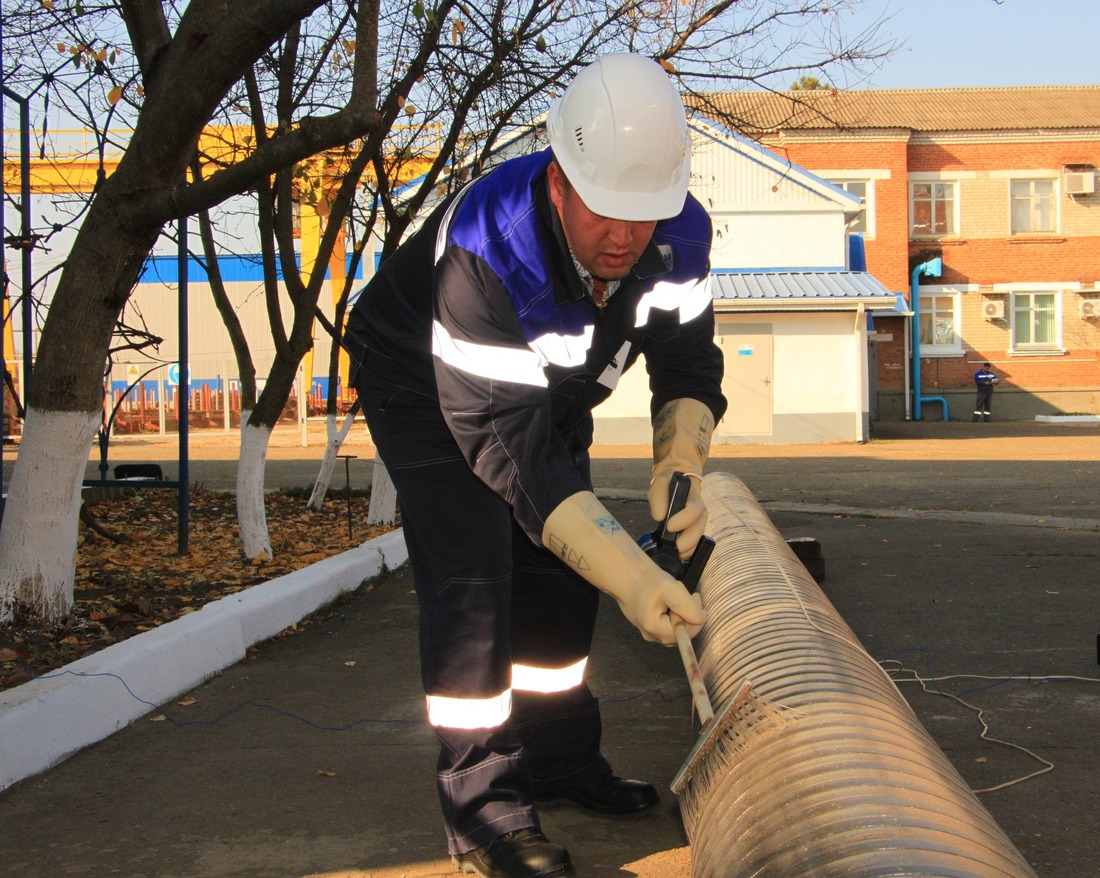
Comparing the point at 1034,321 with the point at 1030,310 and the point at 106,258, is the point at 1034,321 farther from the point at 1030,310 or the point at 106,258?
the point at 106,258

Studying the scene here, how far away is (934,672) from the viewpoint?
4.57 metres

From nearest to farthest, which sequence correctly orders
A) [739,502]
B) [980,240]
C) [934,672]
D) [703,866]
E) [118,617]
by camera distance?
[703,866]
[934,672]
[118,617]
[739,502]
[980,240]

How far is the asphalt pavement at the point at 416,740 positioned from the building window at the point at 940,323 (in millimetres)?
24643

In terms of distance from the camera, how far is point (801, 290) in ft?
70.1

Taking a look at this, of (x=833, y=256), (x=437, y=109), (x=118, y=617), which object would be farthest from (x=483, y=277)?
(x=833, y=256)

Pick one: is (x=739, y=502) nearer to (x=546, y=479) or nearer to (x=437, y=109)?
(x=546, y=479)

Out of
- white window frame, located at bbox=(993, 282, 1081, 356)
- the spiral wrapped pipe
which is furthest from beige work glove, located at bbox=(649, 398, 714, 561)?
white window frame, located at bbox=(993, 282, 1081, 356)

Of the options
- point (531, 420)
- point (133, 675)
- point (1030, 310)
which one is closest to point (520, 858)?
point (531, 420)

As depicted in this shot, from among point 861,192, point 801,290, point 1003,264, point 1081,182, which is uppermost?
point 1081,182

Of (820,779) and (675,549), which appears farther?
(675,549)

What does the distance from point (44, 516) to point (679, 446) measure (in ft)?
10.0

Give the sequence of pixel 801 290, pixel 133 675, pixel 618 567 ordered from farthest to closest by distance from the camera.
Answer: pixel 801 290 < pixel 133 675 < pixel 618 567

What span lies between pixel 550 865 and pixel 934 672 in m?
2.43

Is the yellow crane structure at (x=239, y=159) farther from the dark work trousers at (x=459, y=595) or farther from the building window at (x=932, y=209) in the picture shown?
the building window at (x=932, y=209)
